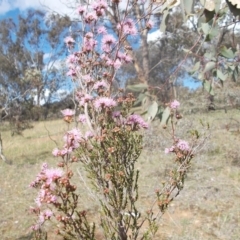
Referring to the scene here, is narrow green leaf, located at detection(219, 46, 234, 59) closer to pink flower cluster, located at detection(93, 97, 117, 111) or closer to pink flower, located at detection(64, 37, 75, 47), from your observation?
pink flower cluster, located at detection(93, 97, 117, 111)

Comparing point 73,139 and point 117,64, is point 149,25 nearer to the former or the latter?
point 117,64

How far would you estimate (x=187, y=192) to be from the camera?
14.8 ft

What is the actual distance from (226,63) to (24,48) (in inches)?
1080

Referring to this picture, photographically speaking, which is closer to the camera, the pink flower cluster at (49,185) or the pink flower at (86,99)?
the pink flower cluster at (49,185)

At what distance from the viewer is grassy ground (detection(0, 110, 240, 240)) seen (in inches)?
140

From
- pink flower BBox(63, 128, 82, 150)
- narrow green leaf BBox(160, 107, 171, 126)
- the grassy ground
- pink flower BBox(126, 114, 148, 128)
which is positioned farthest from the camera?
the grassy ground

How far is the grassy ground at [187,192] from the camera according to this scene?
140 inches

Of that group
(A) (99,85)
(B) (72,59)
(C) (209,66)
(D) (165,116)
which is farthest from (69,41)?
(D) (165,116)

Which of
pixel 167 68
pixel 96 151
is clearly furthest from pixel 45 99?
pixel 96 151

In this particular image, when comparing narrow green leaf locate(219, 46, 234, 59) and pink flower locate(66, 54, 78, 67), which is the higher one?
narrow green leaf locate(219, 46, 234, 59)

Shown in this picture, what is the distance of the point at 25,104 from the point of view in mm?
20438

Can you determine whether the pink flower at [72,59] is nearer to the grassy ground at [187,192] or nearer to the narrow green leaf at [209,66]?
the narrow green leaf at [209,66]

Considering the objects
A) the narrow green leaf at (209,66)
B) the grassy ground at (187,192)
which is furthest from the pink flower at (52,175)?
the grassy ground at (187,192)

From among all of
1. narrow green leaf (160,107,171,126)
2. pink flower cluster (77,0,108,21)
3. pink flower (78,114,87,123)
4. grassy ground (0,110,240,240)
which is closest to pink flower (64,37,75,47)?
pink flower cluster (77,0,108,21)
